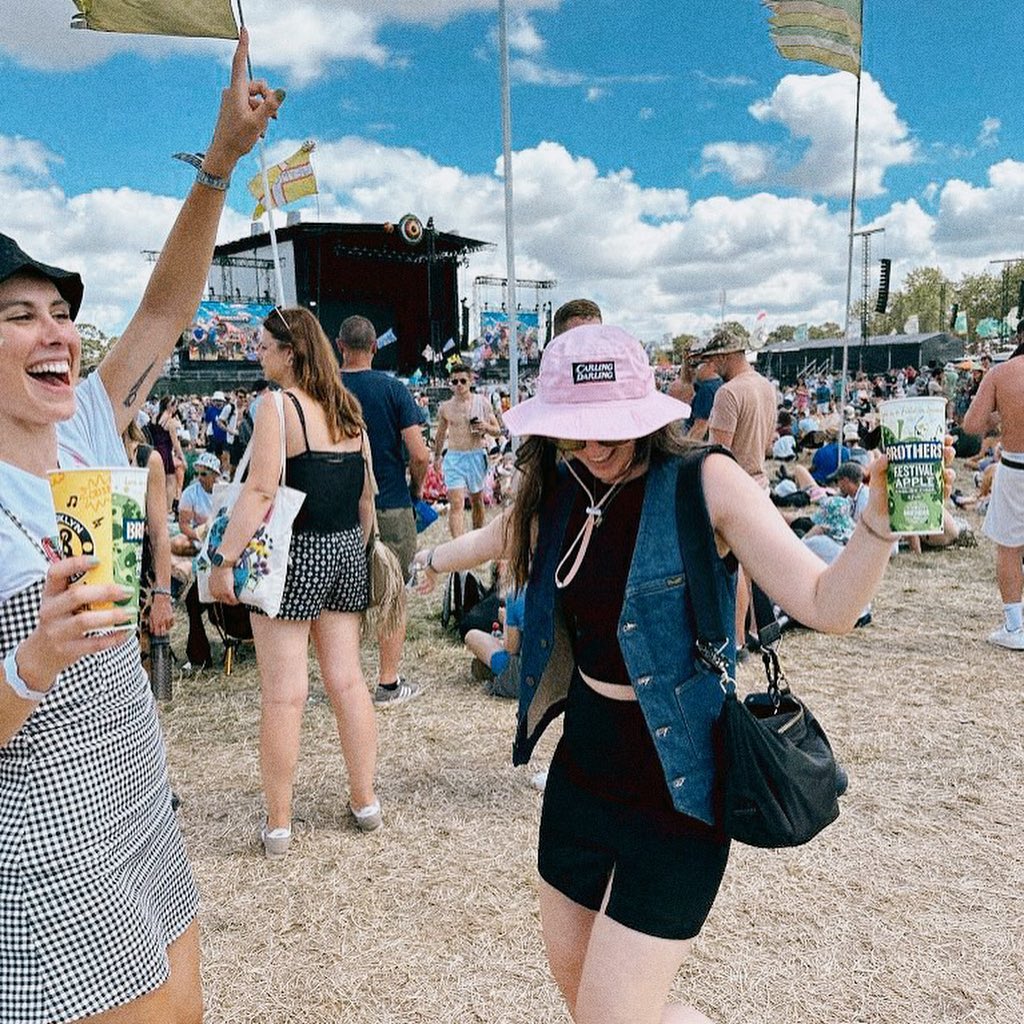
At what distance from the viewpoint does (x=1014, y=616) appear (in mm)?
5883

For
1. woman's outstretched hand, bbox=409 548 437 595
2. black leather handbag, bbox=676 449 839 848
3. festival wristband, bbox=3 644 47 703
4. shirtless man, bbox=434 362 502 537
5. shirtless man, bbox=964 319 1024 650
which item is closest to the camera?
festival wristband, bbox=3 644 47 703

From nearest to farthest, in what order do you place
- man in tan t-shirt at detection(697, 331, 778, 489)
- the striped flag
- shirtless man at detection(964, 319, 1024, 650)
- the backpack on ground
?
1. man in tan t-shirt at detection(697, 331, 778, 489)
2. the striped flag
3. shirtless man at detection(964, 319, 1024, 650)
4. the backpack on ground

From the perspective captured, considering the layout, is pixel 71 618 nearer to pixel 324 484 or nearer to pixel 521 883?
pixel 324 484

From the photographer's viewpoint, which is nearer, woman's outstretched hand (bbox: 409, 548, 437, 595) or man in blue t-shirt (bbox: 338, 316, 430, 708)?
woman's outstretched hand (bbox: 409, 548, 437, 595)

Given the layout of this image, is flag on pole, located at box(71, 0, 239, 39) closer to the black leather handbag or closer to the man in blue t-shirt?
the black leather handbag

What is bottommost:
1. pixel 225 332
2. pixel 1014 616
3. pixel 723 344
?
pixel 1014 616

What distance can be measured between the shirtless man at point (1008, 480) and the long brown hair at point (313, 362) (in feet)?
13.3

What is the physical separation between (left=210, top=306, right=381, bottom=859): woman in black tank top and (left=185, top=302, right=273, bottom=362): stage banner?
38.9m

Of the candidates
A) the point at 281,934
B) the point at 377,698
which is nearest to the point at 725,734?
the point at 281,934

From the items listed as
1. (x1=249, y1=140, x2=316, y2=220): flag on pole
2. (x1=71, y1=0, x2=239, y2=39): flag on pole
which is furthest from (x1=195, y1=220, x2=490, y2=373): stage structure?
(x1=71, y1=0, x2=239, y2=39): flag on pole

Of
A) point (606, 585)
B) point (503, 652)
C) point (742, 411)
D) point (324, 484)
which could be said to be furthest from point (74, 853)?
point (742, 411)

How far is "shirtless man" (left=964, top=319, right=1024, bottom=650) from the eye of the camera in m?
5.49

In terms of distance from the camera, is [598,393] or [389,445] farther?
[389,445]

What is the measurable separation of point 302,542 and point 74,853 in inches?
77.4
